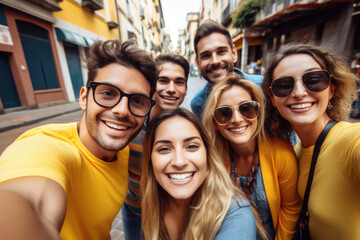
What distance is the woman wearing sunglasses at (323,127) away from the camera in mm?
1012

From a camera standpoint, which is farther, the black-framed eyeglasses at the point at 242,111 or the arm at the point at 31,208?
the black-framed eyeglasses at the point at 242,111

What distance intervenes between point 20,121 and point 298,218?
8455mm

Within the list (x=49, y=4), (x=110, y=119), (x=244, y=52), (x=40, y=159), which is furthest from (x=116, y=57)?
(x=244, y=52)

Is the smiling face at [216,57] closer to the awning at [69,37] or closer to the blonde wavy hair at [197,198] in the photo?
the blonde wavy hair at [197,198]

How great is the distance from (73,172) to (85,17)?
47.8ft

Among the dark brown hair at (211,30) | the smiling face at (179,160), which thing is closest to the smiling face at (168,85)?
the dark brown hair at (211,30)

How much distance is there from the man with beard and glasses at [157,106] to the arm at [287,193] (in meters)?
1.52

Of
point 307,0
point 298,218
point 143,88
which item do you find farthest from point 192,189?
point 307,0

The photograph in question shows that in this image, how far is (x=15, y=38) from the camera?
7141 millimetres

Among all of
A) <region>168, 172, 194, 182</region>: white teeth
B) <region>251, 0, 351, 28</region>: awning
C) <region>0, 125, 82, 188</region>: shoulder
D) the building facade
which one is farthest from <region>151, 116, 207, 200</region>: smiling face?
the building facade

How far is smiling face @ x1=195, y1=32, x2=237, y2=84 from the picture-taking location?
257 centimetres

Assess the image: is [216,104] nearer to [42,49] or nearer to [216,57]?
[216,57]

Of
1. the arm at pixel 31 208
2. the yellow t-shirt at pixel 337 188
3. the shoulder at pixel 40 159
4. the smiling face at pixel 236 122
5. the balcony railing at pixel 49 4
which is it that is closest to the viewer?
the arm at pixel 31 208

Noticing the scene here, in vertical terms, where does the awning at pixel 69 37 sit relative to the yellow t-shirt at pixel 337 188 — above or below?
above
